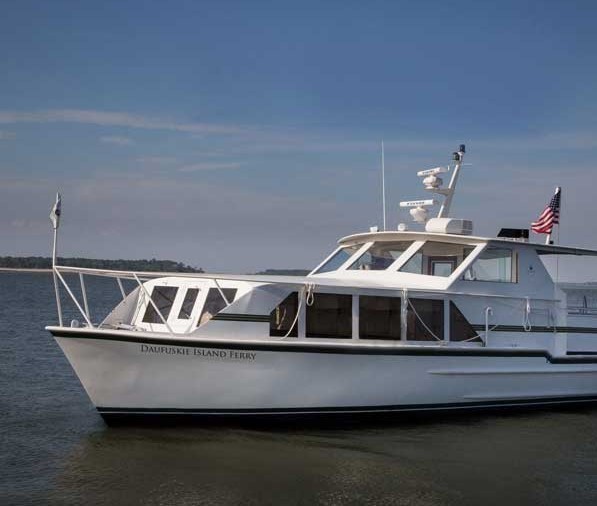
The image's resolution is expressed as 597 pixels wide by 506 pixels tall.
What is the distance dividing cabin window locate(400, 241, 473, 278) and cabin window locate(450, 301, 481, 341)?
2.99 feet

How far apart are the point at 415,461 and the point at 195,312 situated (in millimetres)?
3806

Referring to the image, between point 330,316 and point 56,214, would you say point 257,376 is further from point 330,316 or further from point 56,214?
point 56,214

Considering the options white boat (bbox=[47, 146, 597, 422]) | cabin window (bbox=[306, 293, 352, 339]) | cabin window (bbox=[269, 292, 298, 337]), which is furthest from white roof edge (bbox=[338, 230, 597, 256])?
cabin window (bbox=[269, 292, 298, 337])

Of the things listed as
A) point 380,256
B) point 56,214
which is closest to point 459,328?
point 380,256

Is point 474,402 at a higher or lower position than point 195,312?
lower

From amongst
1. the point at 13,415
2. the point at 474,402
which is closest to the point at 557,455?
the point at 474,402

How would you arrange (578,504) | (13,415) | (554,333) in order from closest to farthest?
(578,504) < (13,415) < (554,333)

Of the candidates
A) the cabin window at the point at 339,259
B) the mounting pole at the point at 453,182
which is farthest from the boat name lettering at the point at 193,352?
the mounting pole at the point at 453,182

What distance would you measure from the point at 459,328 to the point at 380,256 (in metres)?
2.08

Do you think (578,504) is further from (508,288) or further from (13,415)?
(13,415)

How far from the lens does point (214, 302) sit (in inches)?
409

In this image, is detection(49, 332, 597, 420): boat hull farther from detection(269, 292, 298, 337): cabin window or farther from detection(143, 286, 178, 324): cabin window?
detection(143, 286, 178, 324): cabin window

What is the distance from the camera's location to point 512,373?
11.9 metres

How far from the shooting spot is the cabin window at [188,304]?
1062cm
